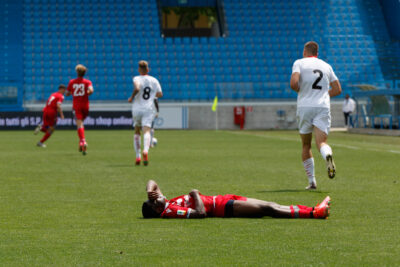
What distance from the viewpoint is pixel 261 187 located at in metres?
10.4

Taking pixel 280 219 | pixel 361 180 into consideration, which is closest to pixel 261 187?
pixel 361 180

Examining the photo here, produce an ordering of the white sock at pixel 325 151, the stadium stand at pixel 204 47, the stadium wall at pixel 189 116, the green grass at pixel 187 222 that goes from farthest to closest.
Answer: the stadium stand at pixel 204 47 < the stadium wall at pixel 189 116 < the white sock at pixel 325 151 < the green grass at pixel 187 222

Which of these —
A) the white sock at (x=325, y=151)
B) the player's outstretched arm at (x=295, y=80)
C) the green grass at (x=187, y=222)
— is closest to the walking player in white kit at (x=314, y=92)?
the player's outstretched arm at (x=295, y=80)

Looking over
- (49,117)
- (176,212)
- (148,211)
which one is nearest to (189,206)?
(176,212)

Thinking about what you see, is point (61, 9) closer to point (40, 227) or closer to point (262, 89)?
point (262, 89)

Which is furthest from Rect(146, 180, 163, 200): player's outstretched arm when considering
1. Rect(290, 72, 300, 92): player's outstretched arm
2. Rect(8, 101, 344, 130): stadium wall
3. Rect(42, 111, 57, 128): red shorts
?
Rect(8, 101, 344, 130): stadium wall

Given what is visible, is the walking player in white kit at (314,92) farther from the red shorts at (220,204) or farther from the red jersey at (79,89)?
the red jersey at (79,89)

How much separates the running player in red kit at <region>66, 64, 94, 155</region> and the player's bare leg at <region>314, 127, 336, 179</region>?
9.09 meters

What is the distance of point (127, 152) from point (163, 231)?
13.3 metres

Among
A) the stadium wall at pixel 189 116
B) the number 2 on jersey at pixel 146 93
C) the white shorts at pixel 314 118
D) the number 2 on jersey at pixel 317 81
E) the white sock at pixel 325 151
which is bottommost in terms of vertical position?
the stadium wall at pixel 189 116

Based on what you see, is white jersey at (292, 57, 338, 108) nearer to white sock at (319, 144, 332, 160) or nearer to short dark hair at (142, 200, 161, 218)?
white sock at (319, 144, 332, 160)

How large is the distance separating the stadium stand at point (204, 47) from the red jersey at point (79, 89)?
22625 mm

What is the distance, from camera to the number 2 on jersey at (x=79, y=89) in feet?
59.7

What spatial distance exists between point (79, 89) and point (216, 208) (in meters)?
11.8
